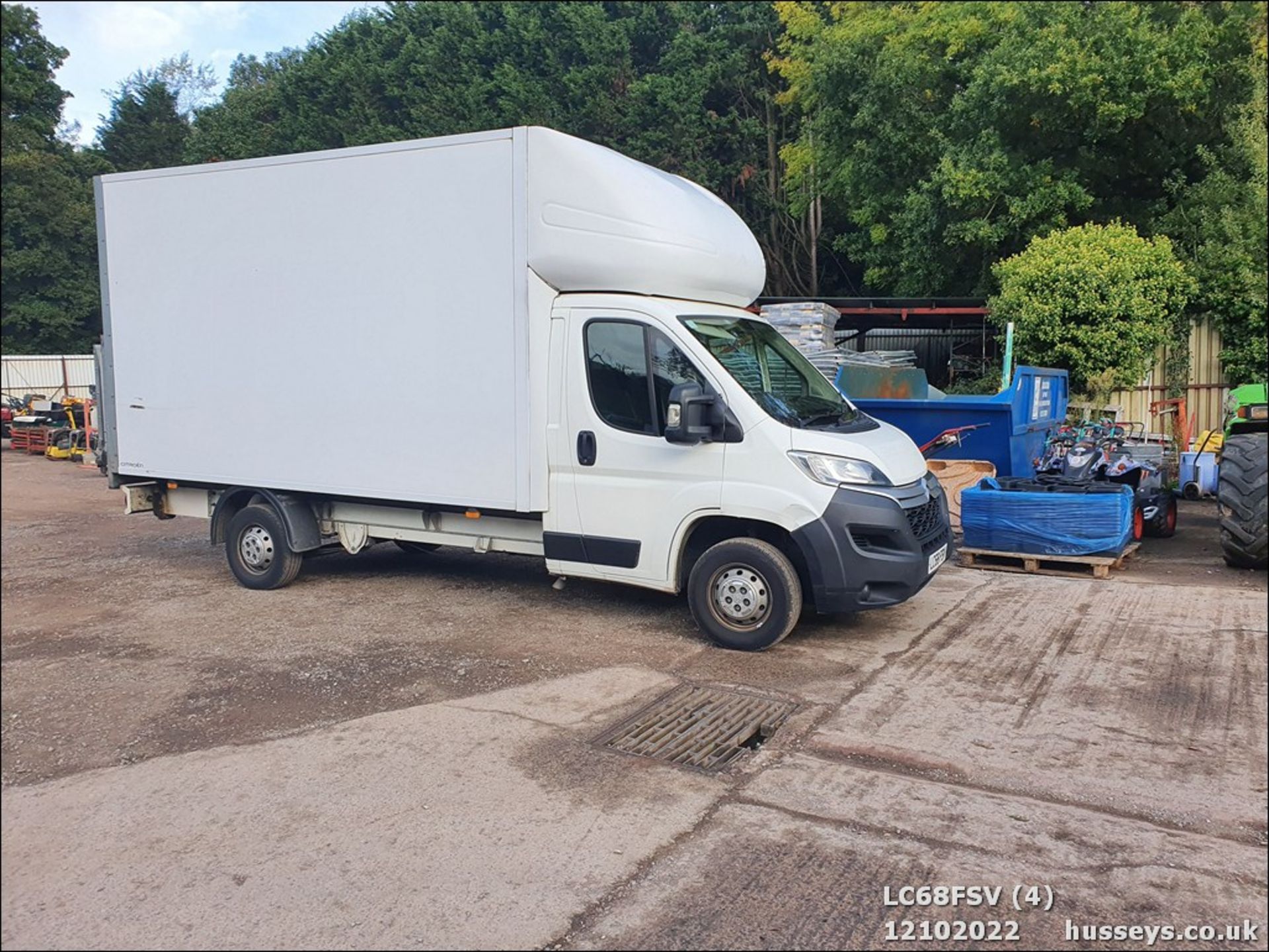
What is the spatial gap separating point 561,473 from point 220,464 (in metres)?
3.33

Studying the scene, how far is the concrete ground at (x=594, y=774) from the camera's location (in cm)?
329

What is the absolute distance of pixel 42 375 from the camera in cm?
369

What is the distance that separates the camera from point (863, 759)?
4.71 m

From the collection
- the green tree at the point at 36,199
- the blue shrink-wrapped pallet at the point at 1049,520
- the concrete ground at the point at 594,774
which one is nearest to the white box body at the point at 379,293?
the concrete ground at the point at 594,774

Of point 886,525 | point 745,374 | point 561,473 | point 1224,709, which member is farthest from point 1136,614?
point 561,473

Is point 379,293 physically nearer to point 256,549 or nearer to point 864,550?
point 256,549

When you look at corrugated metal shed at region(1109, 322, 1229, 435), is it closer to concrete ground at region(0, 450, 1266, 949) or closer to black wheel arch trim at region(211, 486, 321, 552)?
concrete ground at region(0, 450, 1266, 949)

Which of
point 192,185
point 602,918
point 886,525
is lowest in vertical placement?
point 602,918

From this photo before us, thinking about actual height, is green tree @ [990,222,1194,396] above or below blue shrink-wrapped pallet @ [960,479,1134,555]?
above

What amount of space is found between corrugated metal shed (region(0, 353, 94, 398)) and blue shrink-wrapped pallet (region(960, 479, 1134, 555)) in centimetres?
742

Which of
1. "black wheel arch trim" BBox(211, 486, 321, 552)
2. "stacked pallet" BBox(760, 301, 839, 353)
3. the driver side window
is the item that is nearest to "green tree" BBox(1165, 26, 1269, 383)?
the driver side window

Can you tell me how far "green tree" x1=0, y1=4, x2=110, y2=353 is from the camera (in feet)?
5.30

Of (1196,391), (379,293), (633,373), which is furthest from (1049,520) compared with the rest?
(1196,391)

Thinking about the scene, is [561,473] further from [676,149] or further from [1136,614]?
[676,149]
